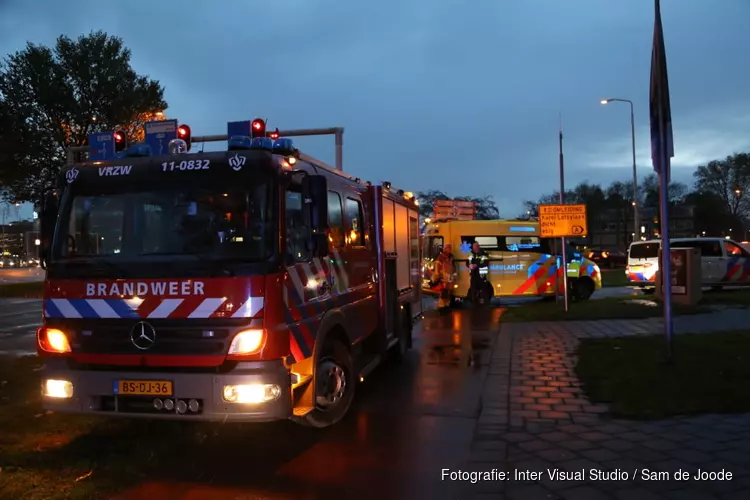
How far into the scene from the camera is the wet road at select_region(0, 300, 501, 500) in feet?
14.4

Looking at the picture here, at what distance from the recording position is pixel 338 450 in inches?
208

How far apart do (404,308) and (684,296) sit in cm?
837

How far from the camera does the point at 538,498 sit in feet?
13.4

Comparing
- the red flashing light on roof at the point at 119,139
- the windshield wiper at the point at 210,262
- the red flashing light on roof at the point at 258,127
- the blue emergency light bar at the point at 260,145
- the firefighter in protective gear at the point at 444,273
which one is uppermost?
the red flashing light on roof at the point at 258,127

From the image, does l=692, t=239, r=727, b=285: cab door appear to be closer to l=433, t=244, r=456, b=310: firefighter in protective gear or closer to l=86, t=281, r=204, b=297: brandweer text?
l=433, t=244, r=456, b=310: firefighter in protective gear

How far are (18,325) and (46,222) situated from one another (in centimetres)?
1178

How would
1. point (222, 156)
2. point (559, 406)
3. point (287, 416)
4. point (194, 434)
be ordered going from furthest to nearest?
point (559, 406), point (194, 434), point (222, 156), point (287, 416)

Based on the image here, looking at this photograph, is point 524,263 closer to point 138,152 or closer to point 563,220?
point 563,220

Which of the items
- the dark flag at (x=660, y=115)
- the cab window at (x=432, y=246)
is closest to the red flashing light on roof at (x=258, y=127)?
the dark flag at (x=660, y=115)

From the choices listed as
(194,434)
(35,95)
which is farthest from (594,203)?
(194,434)

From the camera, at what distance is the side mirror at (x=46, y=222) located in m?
5.24

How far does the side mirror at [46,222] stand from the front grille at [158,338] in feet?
2.44

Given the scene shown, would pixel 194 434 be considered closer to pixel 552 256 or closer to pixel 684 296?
pixel 684 296

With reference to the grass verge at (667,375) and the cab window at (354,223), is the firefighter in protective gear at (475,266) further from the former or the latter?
the cab window at (354,223)
